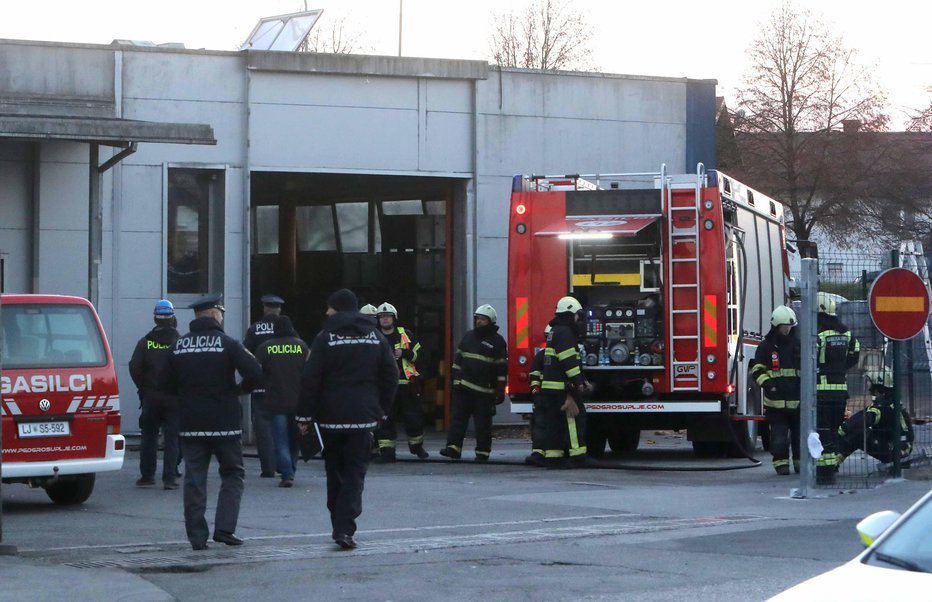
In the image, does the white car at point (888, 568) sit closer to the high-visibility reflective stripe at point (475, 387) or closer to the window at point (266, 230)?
the high-visibility reflective stripe at point (475, 387)

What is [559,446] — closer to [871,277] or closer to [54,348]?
[871,277]

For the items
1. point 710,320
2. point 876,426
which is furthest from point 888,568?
point 710,320

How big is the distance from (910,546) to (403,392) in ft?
41.2

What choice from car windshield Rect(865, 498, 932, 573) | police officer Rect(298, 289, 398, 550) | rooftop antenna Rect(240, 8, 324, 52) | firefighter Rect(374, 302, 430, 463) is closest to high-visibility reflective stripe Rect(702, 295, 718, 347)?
firefighter Rect(374, 302, 430, 463)

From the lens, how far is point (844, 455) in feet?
45.8

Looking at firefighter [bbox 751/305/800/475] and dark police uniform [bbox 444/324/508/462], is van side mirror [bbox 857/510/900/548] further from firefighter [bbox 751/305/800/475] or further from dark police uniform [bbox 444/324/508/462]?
dark police uniform [bbox 444/324/508/462]

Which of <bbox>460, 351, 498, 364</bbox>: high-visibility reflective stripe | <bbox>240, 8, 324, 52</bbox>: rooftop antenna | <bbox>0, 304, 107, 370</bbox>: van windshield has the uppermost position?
<bbox>240, 8, 324, 52</bbox>: rooftop antenna

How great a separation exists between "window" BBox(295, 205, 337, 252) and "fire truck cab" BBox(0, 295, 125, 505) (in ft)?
44.6

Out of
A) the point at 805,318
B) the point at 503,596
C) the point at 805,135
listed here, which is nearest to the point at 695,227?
the point at 805,318

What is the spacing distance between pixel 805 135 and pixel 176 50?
1143 inches

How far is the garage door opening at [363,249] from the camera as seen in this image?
22922 millimetres

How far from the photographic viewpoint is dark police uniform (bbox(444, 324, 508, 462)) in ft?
54.8

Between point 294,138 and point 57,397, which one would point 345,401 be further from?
point 294,138

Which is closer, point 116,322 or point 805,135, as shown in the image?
point 116,322
